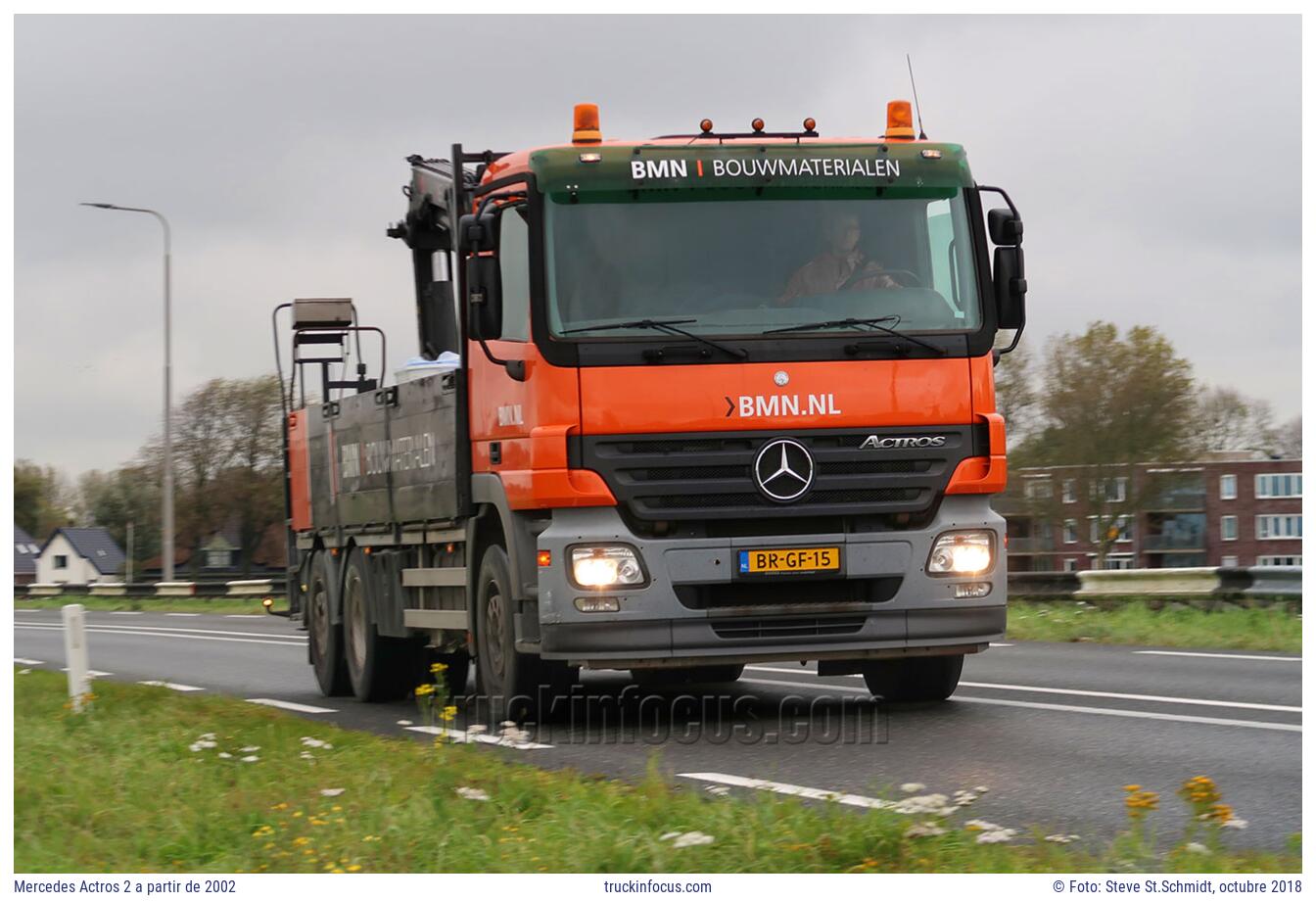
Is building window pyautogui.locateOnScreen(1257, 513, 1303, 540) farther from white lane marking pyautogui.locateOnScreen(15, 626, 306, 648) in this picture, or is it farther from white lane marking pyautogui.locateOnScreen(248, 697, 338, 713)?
white lane marking pyautogui.locateOnScreen(248, 697, 338, 713)

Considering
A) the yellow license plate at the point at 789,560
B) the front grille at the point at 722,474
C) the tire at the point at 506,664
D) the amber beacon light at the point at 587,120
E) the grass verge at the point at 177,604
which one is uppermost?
the amber beacon light at the point at 587,120

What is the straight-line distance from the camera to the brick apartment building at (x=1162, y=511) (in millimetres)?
73812

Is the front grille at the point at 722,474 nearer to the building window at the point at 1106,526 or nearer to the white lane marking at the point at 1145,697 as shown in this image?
the white lane marking at the point at 1145,697

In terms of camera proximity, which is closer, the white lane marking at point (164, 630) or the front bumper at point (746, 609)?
the front bumper at point (746, 609)

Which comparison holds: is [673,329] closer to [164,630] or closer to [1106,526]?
[164,630]

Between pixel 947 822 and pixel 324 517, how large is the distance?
9682 mm

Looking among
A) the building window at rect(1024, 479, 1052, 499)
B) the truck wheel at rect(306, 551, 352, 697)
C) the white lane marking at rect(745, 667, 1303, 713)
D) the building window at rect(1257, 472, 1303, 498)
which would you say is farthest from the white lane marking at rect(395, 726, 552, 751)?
the building window at rect(1257, 472, 1303, 498)

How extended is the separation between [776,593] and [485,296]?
2296 mm

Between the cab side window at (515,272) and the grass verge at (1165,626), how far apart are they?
8.11 meters

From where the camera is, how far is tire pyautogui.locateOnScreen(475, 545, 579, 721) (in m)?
11.4

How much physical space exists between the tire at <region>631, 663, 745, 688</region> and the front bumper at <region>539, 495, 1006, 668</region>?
305 mm

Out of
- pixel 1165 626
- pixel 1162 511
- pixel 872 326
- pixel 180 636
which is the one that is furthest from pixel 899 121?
pixel 1162 511

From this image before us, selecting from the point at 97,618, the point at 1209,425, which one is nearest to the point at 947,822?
the point at 97,618

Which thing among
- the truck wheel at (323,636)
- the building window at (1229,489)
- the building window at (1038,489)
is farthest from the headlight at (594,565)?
the building window at (1229,489)
